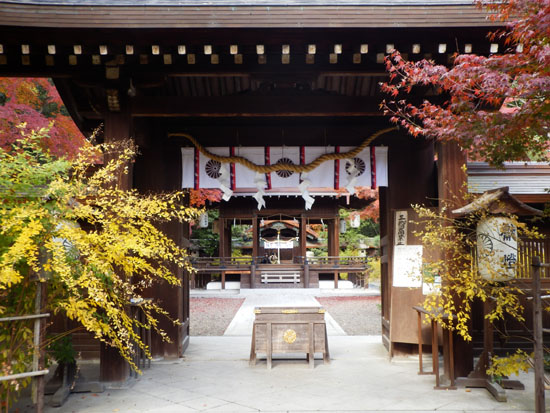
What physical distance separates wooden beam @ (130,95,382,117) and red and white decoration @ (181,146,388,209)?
1129 millimetres

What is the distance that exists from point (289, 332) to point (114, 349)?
2.42 m

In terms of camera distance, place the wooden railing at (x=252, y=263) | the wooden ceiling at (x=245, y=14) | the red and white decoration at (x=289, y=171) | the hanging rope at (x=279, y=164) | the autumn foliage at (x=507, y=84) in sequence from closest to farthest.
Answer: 1. the autumn foliage at (x=507, y=84)
2. the wooden ceiling at (x=245, y=14)
3. the hanging rope at (x=279, y=164)
4. the red and white decoration at (x=289, y=171)
5. the wooden railing at (x=252, y=263)

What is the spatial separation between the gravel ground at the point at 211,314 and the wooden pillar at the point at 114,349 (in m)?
5.02

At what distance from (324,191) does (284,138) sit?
13073 mm

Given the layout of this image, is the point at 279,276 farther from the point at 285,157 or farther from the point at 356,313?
the point at 285,157

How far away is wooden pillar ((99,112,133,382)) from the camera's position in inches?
233

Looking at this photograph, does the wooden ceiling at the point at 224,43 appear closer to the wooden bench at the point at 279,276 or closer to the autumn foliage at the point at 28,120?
the autumn foliage at the point at 28,120

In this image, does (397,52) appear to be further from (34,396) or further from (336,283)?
(336,283)

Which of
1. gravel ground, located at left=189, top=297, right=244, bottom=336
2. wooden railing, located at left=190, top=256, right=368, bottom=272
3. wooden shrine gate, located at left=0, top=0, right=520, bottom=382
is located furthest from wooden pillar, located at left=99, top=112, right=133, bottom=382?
wooden railing, located at left=190, top=256, right=368, bottom=272

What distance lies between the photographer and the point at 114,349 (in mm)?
5941

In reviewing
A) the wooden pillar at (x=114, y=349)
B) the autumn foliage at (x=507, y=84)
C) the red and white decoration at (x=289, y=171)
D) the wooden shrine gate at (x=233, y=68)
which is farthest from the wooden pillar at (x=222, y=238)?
the autumn foliage at (x=507, y=84)

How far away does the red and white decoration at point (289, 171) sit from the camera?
7.52 metres

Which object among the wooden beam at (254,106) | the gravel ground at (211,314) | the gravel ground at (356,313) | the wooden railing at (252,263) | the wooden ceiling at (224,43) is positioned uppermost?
the wooden ceiling at (224,43)

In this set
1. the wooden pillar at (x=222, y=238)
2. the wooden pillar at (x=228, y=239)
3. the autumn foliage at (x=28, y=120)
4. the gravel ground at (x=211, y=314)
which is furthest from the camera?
the wooden pillar at (x=228, y=239)
